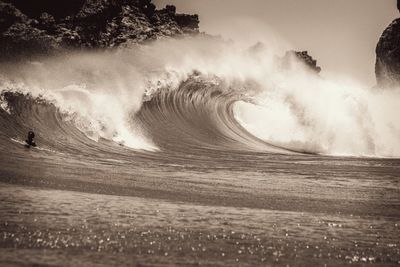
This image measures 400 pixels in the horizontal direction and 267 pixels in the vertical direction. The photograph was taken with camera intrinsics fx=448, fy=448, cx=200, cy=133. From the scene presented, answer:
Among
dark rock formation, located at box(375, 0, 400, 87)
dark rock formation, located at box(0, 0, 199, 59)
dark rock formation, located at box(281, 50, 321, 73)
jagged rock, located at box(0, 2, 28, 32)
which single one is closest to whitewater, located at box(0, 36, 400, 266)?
dark rock formation, located at box(281, 50, 321, 73)

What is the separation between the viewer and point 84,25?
180ft

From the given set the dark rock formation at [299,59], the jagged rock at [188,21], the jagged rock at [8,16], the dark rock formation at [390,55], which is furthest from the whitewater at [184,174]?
the dark rock formation at [390,55]

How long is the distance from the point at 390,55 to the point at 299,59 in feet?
78.0

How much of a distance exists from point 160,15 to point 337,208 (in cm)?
4891

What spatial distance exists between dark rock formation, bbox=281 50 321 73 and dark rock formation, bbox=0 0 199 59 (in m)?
11.9

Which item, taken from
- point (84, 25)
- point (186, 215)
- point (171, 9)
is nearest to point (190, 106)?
point (186, 215)

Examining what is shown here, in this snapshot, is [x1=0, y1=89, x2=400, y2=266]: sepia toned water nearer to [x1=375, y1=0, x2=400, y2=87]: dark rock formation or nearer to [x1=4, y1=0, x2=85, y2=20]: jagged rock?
[x1=4, y1=0, x2=85, y2=20]: jagged rock

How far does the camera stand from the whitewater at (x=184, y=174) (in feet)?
15.0

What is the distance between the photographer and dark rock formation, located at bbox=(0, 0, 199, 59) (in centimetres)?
4922

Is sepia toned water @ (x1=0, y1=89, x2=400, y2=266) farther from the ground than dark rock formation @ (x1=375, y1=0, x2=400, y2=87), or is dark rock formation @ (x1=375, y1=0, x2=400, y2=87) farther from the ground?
dark rock formation @ (x1=375, y1=0, x2=400, y2=87)

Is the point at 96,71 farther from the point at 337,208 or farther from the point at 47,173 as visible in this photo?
the point at 337,208

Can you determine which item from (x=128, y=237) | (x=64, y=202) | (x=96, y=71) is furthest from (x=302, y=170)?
(x=96, y=71)

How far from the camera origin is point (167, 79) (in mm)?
29922

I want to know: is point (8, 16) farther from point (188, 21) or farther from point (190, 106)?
point (190, 106)
